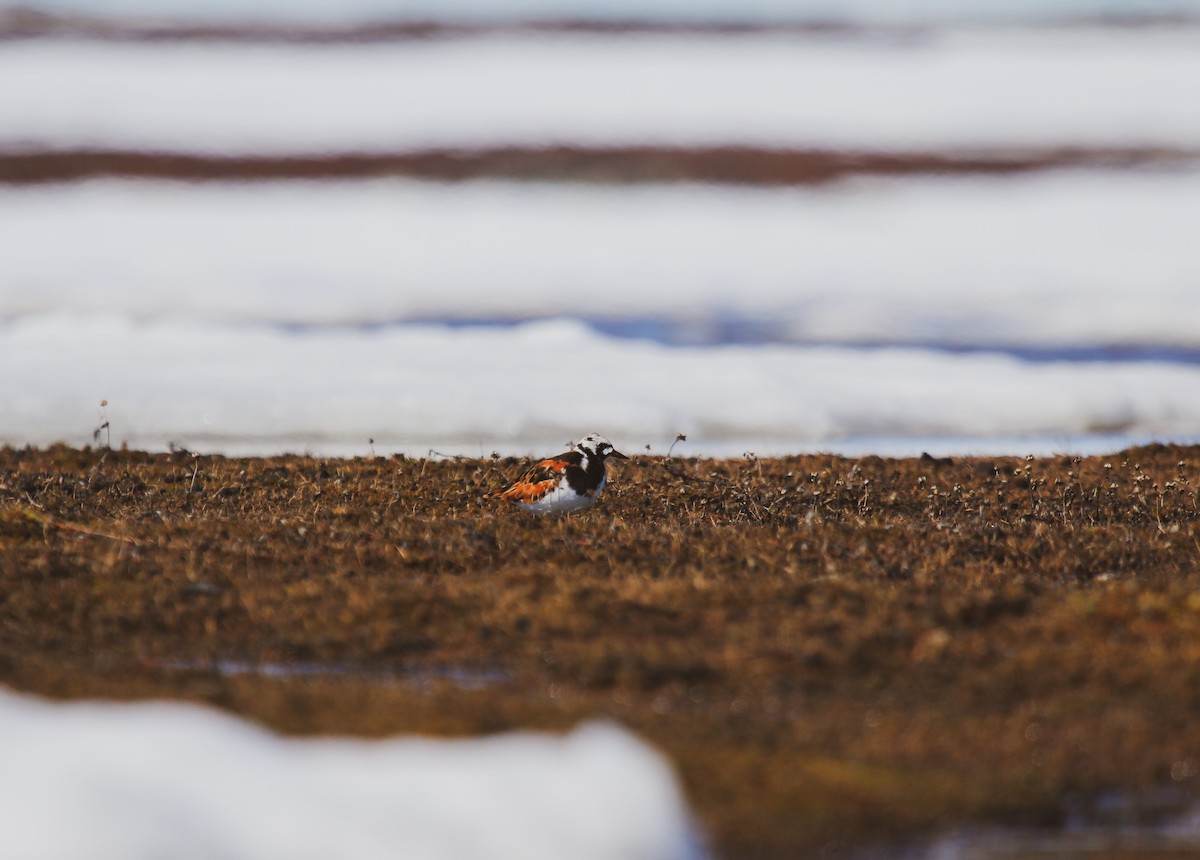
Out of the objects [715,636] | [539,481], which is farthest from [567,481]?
[715,636]

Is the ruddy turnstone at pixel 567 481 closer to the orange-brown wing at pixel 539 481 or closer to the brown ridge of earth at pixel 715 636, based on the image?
the orange-brown wing at pixel 539 481

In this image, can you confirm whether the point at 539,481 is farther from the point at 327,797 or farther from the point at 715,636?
the point at 327,797

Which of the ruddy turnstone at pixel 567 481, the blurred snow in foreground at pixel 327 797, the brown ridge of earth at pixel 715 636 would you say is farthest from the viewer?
the ruddy turnstone at pixel 567 481

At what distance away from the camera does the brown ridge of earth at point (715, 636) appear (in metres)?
9.25

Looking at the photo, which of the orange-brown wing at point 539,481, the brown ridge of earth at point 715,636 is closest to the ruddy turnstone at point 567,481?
the orange-brown wing at point 539,481

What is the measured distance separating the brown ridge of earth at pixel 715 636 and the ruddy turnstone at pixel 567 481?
491mm

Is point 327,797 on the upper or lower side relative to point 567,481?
lower

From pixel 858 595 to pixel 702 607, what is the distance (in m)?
1.60

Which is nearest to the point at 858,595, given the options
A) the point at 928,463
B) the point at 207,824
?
the point at 207,824

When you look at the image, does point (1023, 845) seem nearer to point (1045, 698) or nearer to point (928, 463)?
point (1045, 698)

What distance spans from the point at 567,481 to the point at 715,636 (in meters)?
6.25

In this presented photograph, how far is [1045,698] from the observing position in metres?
10.7

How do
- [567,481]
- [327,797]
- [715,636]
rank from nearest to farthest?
[327,797] → [715,636] → [567,481]

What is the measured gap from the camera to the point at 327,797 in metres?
8.52
